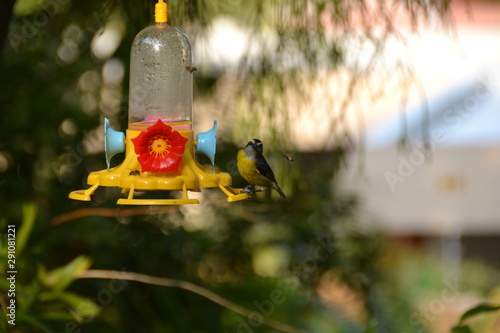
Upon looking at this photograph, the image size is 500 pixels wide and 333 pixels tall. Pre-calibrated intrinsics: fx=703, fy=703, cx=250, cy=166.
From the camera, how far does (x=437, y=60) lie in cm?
491

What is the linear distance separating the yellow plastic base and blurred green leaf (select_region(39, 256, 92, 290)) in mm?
502

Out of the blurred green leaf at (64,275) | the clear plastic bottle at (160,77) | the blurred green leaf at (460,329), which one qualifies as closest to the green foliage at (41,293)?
the blurred green leaf at (64,275)

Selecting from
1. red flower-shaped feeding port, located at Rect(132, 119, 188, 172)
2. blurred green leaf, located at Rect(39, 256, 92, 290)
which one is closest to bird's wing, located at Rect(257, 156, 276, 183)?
red flower-shaped feeding port, located at Rect(132, 119, 188, 172)

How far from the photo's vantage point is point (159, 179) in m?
1.18

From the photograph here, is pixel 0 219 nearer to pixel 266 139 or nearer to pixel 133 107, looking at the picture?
pixel 133 107

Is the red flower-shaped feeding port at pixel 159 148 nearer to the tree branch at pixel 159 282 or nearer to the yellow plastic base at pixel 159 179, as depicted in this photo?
the yellow plastic base at pixel 159 179

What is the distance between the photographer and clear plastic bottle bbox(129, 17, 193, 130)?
4.65 ft

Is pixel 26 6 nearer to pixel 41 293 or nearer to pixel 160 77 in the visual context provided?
pixel 160 77

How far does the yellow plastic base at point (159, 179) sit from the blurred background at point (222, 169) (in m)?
0.39

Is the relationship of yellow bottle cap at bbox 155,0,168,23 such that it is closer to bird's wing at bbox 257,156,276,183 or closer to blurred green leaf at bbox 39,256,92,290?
bird's wing at bbox 257,156,276,183

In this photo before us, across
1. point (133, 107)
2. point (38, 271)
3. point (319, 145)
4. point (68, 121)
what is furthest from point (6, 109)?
point (319, 145)

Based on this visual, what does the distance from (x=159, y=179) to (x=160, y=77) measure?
0.38m

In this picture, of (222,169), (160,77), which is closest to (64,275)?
(160,77)

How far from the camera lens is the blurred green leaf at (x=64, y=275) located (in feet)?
5.55
